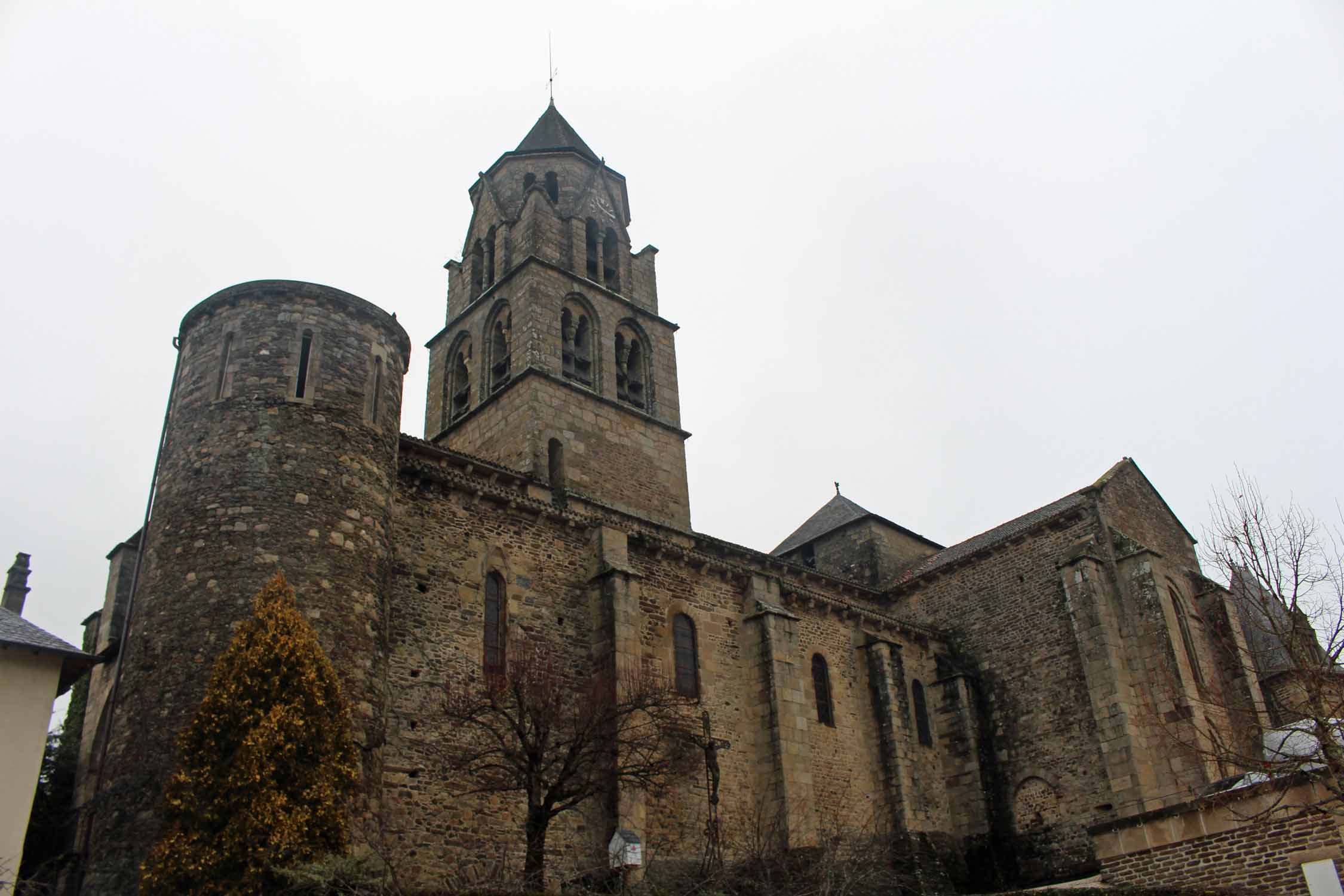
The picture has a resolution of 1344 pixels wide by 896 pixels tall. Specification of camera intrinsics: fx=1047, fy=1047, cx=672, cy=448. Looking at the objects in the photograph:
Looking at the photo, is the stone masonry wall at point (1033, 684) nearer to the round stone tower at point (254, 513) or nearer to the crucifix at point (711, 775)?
the crucifix at point (711, 775)

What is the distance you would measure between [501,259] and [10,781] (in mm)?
20257

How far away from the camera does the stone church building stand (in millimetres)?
15312

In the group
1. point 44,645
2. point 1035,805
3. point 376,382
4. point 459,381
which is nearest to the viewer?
point 44,645

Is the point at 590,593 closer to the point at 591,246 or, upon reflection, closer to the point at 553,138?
the point at 591,246

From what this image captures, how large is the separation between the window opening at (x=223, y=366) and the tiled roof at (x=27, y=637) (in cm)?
419

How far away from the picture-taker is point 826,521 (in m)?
34.2

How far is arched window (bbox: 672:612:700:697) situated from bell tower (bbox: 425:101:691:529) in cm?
523

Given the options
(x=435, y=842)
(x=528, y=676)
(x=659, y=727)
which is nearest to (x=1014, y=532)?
(x=659, y=727)

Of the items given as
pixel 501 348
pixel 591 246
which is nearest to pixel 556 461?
pixel 501 348

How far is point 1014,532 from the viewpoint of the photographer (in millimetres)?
27438

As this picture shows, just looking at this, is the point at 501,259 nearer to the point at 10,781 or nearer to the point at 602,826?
the point at 602,826

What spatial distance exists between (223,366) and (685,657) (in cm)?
1061

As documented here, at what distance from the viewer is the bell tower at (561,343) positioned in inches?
1089

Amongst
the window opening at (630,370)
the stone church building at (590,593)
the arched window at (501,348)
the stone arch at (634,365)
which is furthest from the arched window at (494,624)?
the stone arch at (634,365)
